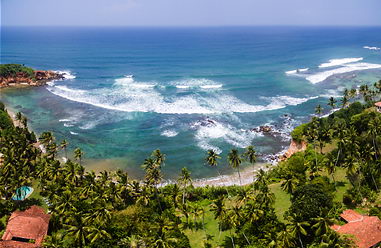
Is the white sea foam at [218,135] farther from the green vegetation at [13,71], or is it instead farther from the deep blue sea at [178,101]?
the green vegetation at [13,71]

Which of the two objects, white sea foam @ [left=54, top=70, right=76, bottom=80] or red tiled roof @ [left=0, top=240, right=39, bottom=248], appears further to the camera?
white sea foam @ [left=54, top=70, right=76, bottom=80]

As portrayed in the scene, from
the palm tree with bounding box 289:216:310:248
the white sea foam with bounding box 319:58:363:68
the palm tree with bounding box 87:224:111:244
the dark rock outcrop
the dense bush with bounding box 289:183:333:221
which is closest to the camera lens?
the palm tree with bounding box 289:216:310:248

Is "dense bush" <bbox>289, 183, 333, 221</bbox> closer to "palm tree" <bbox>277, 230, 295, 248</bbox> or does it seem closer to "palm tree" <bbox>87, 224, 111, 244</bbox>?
"palm tree" <bbox>277, 230, 295, 248</bbox>

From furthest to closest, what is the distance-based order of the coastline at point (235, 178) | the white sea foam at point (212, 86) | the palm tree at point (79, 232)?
the white sea foam at point (212, 86)
the coastline at point (235, 178)
the palm tree at point (79, 232)

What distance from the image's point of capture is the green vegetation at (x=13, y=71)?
122500 millimetres

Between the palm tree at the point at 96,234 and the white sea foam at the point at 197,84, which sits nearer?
the palm tree at the point at 96,234

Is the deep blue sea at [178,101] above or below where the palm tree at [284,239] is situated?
above

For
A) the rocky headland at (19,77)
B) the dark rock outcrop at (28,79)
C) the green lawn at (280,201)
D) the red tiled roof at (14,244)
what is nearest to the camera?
the red tiled roof at (14,244)

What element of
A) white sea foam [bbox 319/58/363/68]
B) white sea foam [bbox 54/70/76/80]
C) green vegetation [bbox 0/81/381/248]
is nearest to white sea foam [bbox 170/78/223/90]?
white sea foam [bbox 54/70/76/80]

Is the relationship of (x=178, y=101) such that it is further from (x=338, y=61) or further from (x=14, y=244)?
(x=338, y=61)

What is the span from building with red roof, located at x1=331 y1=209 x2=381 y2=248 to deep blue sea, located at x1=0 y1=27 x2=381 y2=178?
27818 mm

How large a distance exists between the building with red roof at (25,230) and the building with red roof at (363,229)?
4284 cm

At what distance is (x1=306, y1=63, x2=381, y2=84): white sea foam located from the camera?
12781 centimetres

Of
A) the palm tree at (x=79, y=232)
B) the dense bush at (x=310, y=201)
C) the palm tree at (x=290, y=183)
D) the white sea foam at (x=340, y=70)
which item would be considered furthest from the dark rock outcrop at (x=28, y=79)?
the dense bush at (x=310, y=201)
